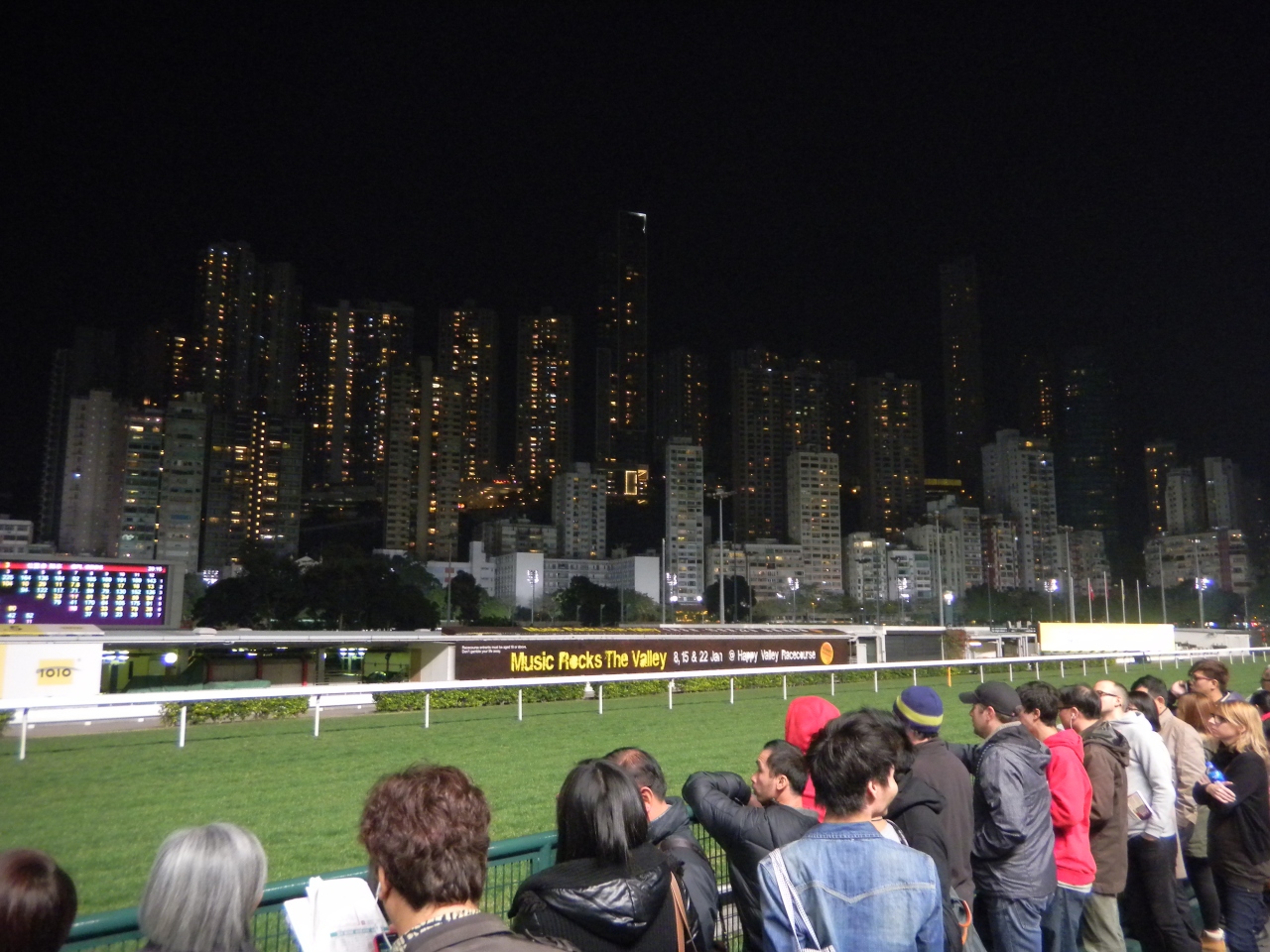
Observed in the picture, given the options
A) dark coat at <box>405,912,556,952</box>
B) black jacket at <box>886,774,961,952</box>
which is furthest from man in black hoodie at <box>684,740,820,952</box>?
dark coat at <box>405,912,556,952</box>

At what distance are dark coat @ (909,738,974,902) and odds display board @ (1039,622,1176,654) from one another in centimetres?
2444

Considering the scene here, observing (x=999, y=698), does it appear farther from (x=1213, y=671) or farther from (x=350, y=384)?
(x=350, y=384)

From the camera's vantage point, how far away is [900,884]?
1.95 metres

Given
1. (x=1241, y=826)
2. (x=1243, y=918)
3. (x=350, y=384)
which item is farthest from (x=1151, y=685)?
(x=350, y=384)

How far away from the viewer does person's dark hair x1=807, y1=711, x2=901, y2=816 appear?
2070 millimetres

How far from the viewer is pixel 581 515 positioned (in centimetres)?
12900

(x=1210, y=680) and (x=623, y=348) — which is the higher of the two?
(x=623, y=348)

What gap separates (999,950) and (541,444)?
162 metres

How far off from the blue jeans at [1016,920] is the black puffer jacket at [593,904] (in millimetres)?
2036

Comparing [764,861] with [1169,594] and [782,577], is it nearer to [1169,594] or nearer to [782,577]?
[1169,594]

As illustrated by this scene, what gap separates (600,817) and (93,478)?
118671 millimetres

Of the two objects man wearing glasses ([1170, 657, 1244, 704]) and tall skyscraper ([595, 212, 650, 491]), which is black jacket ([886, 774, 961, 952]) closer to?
man wearing glasses ([1170, 657, 1244, 704])

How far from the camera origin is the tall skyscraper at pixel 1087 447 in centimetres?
14575

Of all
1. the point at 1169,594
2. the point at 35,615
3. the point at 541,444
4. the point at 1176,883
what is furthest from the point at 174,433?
the point at 1176,883
